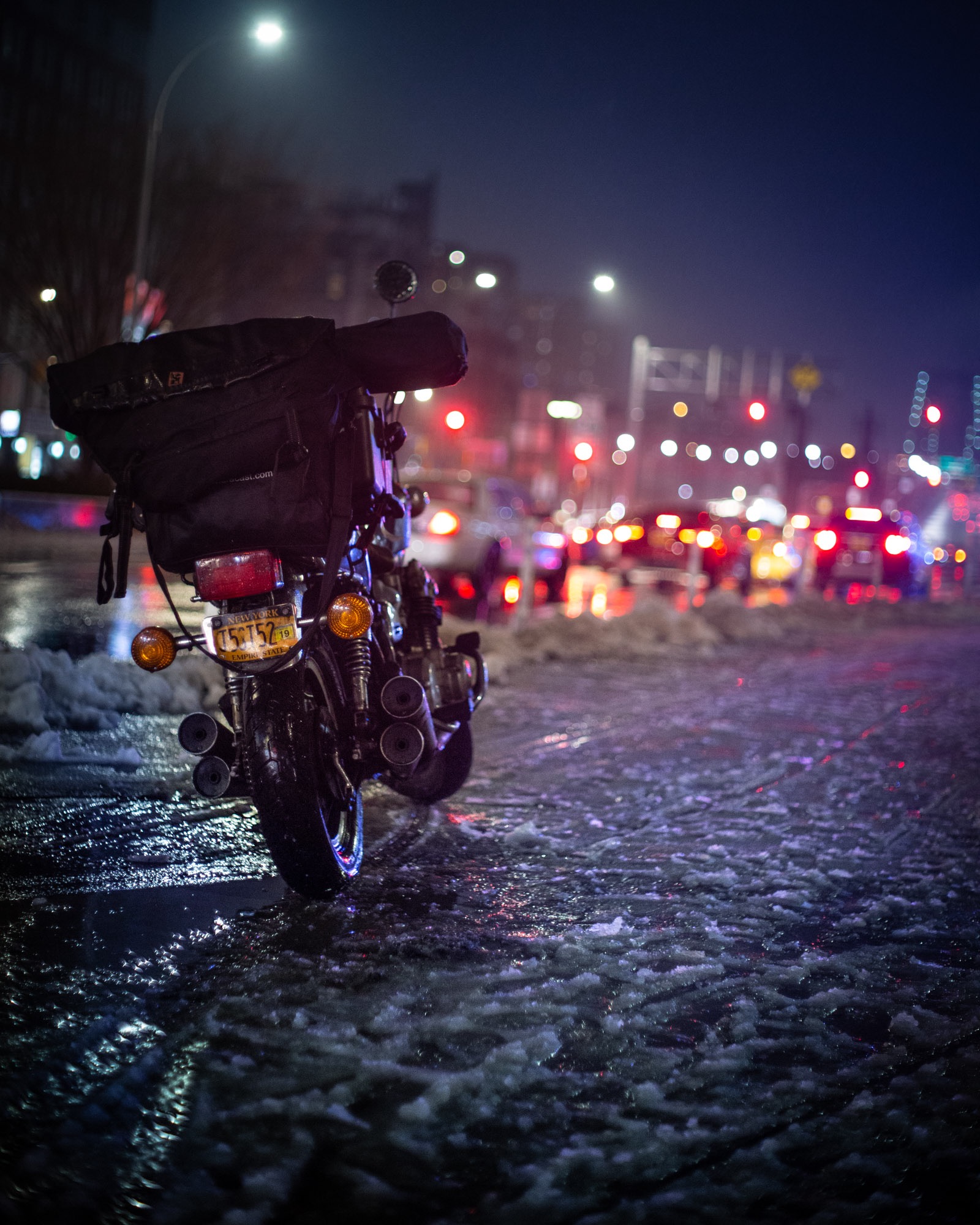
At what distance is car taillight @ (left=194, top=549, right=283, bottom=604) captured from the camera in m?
4.05

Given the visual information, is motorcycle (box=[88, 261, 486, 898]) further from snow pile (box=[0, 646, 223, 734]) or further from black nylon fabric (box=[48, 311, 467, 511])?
snow pile (box=[0, 646, 223, 734])

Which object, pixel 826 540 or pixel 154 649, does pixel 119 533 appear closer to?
pixel 154 649

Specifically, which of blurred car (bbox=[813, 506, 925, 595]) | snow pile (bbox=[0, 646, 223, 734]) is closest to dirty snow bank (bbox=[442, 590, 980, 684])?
snow pile (bbox=[0, 646, 223, 734])

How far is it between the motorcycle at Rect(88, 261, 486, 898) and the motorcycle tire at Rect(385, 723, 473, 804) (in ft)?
2.59

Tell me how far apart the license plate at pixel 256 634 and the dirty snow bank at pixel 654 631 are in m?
3.39

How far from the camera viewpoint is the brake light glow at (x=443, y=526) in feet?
55.0

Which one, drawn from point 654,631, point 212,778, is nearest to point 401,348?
point 212,778

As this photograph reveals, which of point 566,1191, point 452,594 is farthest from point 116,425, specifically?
point 452,594

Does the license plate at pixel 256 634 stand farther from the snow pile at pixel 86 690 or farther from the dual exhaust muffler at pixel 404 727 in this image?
the snow pile at pixel 86 690

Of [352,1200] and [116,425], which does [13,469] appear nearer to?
[116,425]

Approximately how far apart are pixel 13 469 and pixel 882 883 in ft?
85.7

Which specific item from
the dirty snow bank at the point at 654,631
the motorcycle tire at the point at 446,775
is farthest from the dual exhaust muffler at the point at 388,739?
the dirty snow bank at the point at 654,631

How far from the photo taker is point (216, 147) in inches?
1331

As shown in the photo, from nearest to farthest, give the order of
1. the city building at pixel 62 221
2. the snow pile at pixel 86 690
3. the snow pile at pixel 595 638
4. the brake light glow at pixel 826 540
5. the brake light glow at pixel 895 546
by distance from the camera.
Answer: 1. the snow pile at pixel 86 690
2. the snow pile at pixel 595 638
3. the brake light glow at pixel 826 540
4. the brake light glow at pixel 895 546
5. the city building at pixel 62 221
